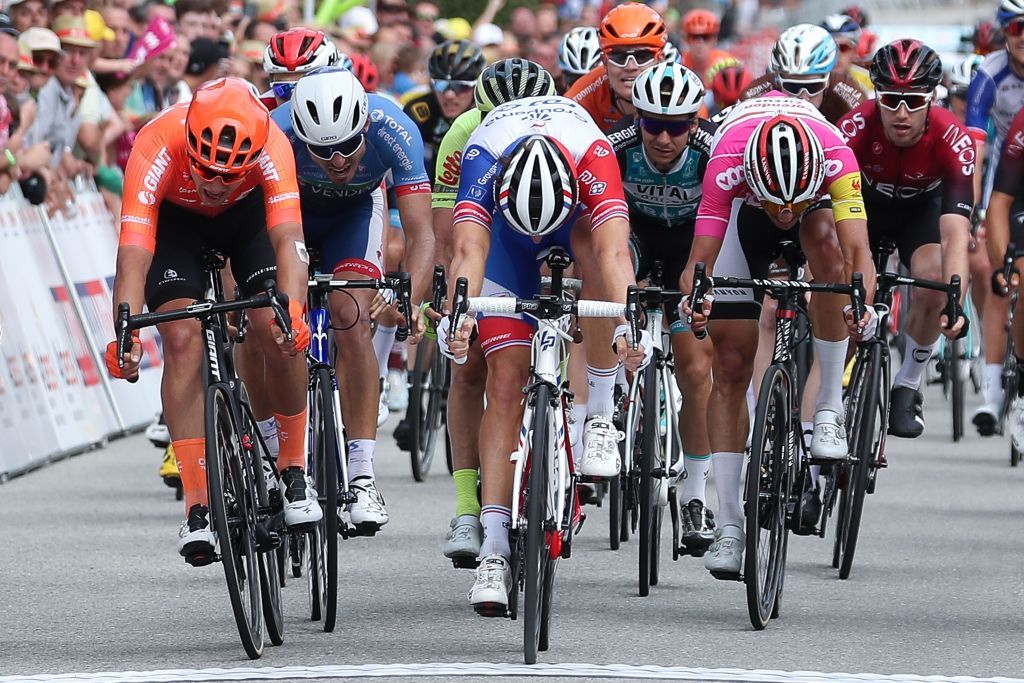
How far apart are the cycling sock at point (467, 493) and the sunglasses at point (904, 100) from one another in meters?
2.80

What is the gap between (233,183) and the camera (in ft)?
24.3

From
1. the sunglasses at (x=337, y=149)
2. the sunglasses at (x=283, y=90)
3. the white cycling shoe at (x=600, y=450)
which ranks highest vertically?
the sunglasses at (x=283, y=90)

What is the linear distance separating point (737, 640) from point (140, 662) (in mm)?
2097

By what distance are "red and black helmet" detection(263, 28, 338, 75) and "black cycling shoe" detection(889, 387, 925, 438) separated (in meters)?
3.06

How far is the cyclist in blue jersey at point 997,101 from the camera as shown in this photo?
36.9 feet

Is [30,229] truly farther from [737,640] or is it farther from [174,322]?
[737,640]

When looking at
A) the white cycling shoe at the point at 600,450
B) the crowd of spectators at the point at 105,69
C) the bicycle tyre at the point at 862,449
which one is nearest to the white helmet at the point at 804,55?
the bicycle tyre at the point at 862,449

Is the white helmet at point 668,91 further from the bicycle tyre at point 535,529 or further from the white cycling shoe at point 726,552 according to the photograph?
the bicycle tyre at point 535,529

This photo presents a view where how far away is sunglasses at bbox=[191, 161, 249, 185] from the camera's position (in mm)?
7203

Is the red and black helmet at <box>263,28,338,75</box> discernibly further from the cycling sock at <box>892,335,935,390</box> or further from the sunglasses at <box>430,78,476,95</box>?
the cycling sock at <box>892,335,935,390</box>

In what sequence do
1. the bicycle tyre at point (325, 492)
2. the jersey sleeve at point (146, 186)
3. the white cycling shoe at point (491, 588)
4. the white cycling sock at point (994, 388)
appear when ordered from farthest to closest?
the white cycling sock at point (994, 388) < the bicycle tyre at point (325, 492) < the jersey sleeve at point (146, 186) < the white cycling shoe at point (491, 588)

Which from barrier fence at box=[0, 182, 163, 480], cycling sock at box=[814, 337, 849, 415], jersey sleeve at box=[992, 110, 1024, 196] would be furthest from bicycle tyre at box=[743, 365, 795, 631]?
barrier fence at box=[0, 182, 163, 480]

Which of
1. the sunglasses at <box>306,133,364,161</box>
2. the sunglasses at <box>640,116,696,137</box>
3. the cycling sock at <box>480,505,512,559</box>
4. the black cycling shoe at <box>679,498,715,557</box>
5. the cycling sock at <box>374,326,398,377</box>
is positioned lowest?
the black cycling shoe at <box>679,498,715,557</box>

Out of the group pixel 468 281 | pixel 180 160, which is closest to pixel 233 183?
pixel 180 160
